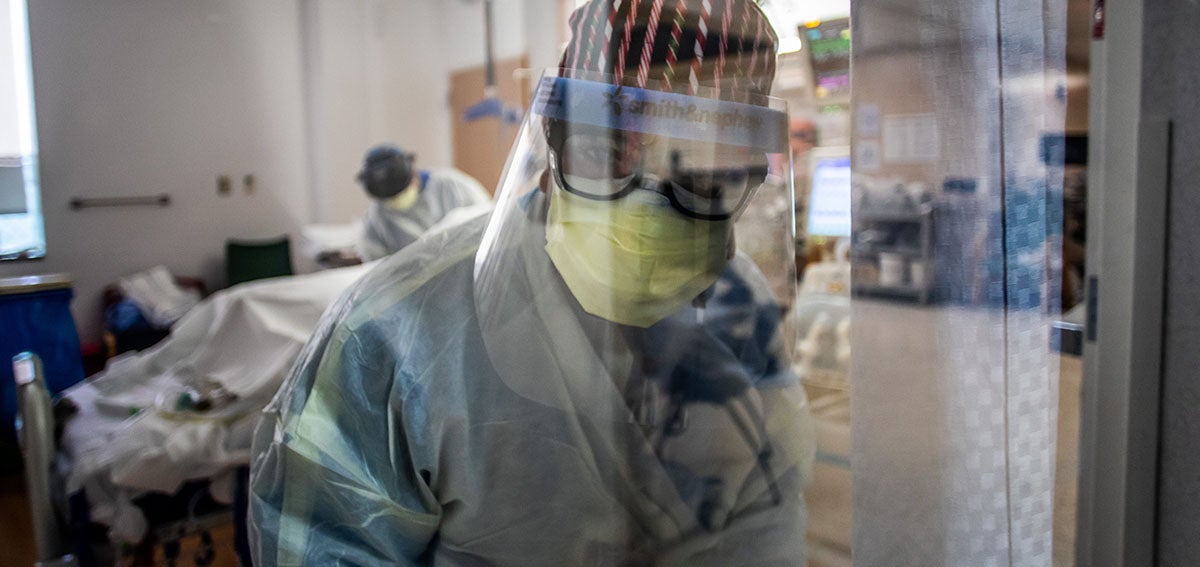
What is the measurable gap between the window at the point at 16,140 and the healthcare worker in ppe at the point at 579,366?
100 centimetres

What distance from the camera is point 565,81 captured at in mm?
672

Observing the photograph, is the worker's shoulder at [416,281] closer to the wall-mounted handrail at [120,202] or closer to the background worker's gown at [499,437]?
the background worker's gown at [499,437]

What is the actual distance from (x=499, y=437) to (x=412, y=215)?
8.45 feet

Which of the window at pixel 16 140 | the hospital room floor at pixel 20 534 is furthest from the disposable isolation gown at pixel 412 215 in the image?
the window at pixel 16 140

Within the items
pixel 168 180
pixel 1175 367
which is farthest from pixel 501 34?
pixel 1175 367

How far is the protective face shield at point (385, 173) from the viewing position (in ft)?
9.77

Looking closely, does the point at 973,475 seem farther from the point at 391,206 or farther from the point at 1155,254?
the point at 391,206

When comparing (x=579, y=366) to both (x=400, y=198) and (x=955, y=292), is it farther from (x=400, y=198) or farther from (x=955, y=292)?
(x=400, y=198)

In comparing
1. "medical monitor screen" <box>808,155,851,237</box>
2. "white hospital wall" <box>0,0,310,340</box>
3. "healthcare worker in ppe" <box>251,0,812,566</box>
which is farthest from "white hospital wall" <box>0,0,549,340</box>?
"medical monitor screen" <box>808,155,851,237</box>

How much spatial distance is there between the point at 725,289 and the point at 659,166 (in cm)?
19

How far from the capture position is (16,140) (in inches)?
56.6

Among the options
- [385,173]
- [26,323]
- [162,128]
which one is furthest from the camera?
[385,173]

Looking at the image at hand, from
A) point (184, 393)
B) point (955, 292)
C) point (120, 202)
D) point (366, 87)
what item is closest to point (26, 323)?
point (184, 393)

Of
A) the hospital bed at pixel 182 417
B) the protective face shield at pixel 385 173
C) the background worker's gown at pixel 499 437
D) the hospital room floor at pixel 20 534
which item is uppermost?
the protective face shield at pixel 385 173
